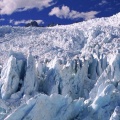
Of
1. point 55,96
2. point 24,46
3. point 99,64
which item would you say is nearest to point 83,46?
point 24,46

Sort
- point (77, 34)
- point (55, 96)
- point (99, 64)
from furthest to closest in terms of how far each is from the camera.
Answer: point (77, 34), point (99, 64), point (55, 96)

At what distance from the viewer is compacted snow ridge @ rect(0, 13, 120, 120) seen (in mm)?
20281

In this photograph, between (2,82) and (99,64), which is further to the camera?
(99,64)

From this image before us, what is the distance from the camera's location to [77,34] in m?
65.1

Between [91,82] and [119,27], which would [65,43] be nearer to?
[119,27]

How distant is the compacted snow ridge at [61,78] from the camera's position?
20.3 meters

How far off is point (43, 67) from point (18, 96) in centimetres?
612

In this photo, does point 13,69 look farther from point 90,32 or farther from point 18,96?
point 90,32

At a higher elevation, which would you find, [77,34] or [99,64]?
[77,34]

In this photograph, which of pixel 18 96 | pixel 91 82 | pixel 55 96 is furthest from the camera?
pixel 91 82

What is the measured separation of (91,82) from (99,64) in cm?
540

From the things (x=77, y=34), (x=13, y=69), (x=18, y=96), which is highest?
(x=77, y=34)

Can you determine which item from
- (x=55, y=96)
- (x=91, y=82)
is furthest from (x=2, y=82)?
(x=55, y=96)

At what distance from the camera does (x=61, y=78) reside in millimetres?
32594
